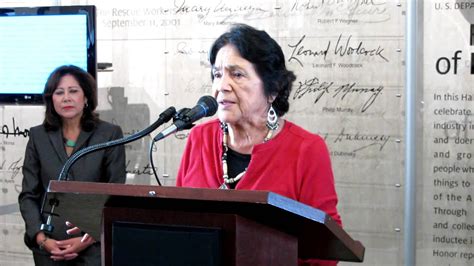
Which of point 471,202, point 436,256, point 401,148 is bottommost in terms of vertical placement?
point 436,256

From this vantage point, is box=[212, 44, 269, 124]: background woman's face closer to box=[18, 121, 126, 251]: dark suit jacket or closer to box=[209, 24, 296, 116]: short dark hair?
box=[209, 24, 296, 116]: short dark hair

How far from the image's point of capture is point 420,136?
4035 mm

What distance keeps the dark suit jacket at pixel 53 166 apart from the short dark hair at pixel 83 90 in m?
0.04

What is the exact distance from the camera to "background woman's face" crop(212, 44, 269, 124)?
7.80 ft

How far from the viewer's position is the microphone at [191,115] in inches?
77.6

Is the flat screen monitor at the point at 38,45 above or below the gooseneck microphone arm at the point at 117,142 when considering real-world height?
above

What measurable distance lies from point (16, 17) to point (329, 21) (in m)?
1.75

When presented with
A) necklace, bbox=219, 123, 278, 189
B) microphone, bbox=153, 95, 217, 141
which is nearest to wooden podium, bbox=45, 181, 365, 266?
microphone, bbox=153, 95, 217, 141

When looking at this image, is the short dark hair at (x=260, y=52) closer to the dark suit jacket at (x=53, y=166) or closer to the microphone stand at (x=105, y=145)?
the microphone stand at (x=105, y=145)

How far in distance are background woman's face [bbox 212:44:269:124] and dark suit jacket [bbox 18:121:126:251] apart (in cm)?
150

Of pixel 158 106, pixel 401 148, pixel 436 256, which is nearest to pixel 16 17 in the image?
pixel 158 106

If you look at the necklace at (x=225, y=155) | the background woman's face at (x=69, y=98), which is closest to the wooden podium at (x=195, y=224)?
the necklace at (x=225, y=155)

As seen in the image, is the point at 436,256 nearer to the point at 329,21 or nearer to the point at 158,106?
the point at 329,21
